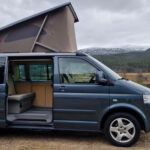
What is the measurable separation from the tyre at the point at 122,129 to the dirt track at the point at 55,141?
0.48 ft

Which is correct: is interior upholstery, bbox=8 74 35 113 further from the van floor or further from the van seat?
the van floor

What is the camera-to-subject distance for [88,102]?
4438 mm

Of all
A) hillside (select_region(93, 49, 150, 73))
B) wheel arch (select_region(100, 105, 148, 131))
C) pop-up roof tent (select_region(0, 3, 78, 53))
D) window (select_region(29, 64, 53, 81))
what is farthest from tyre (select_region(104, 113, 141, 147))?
hillside (select_region(93, 49, 150, 73))

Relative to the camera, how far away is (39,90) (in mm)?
6281

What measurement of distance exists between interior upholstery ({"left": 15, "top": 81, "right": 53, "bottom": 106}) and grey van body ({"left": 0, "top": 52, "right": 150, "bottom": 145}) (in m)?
1.59

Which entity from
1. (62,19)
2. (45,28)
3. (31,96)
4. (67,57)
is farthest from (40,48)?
(67,57)

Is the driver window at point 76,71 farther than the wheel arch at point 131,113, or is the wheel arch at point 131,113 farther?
the driver window at point 76,71

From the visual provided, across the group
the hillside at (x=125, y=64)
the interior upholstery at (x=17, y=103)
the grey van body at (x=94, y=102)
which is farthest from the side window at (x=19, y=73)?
the hillside at (x=125, y=64)

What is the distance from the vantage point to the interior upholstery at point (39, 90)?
624cm

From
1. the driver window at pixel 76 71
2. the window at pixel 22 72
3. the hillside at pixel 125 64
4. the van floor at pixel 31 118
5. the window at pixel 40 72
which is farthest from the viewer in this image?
the hillside at pixel 125 64

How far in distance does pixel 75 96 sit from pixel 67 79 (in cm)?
42

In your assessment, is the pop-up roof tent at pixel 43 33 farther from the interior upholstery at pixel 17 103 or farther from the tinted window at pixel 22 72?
the interior upholstery at pixel 17 103

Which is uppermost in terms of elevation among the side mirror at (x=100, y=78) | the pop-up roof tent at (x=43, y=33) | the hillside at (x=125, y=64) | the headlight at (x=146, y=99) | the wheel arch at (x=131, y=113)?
the pop-up roof tent at (x=43, y=33)

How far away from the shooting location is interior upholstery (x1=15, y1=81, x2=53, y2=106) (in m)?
6.24
